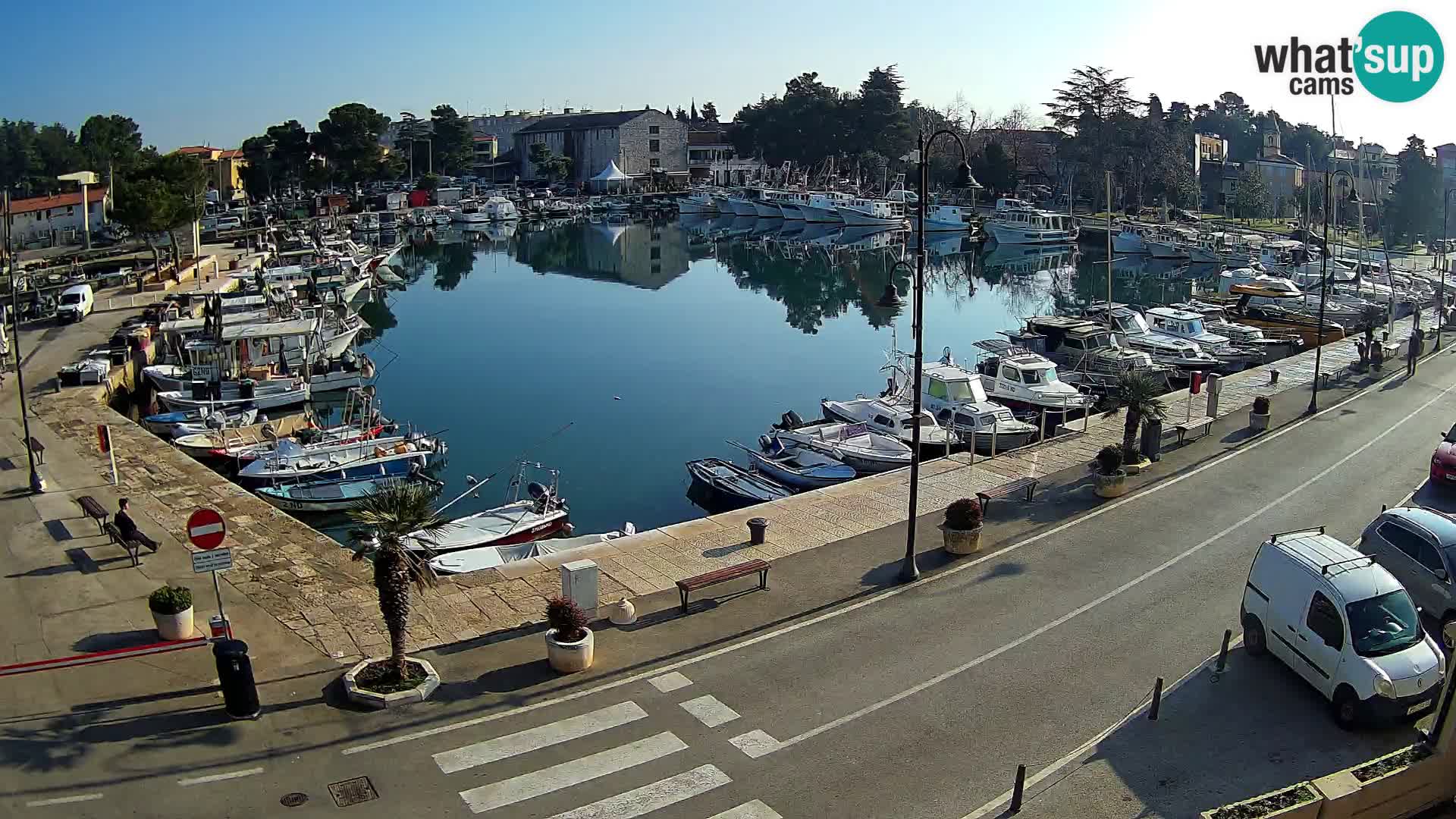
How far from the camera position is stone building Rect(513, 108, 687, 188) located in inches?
6137

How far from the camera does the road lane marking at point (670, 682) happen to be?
14.2 metres

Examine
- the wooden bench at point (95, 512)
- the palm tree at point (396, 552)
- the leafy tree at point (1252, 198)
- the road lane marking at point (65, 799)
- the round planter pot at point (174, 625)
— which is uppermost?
the leafy tree at point (1252, 198)

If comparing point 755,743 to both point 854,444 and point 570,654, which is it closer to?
point 570,654

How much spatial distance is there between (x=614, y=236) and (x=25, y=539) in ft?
328

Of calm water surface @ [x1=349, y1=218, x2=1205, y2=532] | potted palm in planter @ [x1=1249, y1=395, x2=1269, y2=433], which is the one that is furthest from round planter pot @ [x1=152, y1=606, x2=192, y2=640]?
potted palm in planter @ [x1=1249, y1=395, x2=1269, y2=433]

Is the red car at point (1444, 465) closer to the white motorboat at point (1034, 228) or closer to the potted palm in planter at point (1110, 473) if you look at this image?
the potted palm in planter at point (1110, 473)

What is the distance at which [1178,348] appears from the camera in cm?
4334

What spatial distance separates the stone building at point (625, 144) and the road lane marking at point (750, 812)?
489 feet

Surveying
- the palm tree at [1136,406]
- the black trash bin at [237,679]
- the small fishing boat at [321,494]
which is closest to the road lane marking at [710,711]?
the black trash bin at [237,679]

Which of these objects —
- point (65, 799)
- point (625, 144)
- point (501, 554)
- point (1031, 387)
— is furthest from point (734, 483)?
point (625, 144)

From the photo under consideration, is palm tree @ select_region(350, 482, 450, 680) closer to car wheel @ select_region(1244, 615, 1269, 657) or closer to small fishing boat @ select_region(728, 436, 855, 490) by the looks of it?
car wheel @ select_region(1244, 615, 1269, 657)

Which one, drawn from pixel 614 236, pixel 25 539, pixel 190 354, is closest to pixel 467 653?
pixel 25 539

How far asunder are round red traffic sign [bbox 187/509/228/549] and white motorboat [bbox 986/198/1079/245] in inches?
→ 4014

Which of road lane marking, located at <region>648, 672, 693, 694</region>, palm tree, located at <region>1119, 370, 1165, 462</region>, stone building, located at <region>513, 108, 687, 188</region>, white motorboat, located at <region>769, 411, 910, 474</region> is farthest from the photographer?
stone building, located at <region>513, 108, 687, 188</region>
